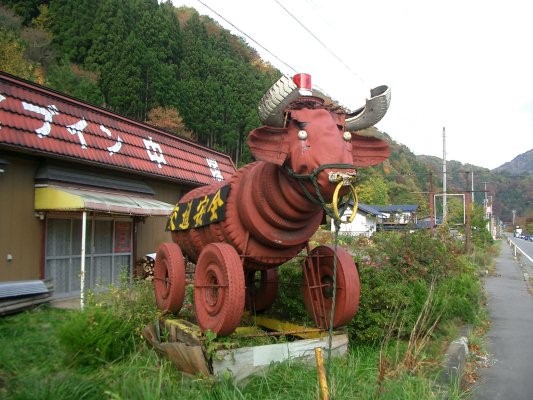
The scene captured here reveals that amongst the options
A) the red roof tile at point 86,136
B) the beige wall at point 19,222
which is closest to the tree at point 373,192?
the red roof tile at point 86,136

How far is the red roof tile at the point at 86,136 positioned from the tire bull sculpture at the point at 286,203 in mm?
5350

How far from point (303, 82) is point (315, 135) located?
603mm

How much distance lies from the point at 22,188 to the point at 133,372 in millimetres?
6709

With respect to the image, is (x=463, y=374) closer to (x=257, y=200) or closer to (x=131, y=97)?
(x=257, y=200)

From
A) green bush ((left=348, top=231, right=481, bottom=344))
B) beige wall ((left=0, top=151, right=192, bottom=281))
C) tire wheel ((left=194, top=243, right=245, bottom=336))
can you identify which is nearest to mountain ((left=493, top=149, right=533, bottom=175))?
green bush ((left=348, top=231, right=481, bottom=344))

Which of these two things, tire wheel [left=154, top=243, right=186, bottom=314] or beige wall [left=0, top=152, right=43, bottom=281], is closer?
tire wheel [left=154, top=243, right=186, bottom=314]

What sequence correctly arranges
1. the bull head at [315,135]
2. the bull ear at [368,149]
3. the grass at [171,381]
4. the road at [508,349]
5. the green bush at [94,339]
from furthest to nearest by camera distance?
the road at [508,349] < the green bush at [94,339] < the bull ear at [368,149] < the bull head at [315,135] < the grass at [171,381]

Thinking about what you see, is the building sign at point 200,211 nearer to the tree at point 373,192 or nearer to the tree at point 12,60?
the tree at point 12,60

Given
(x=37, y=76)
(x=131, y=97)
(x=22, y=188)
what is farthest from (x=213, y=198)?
(x=131, y=97)

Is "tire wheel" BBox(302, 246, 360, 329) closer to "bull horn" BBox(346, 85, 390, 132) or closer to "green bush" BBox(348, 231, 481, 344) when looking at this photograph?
"green bush" BBox(348, 231, 481, 344)

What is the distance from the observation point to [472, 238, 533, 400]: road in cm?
537

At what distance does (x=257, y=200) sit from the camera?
15.9ft

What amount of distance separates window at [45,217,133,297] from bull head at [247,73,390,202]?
618 centimetres

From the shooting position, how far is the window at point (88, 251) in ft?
34.0
